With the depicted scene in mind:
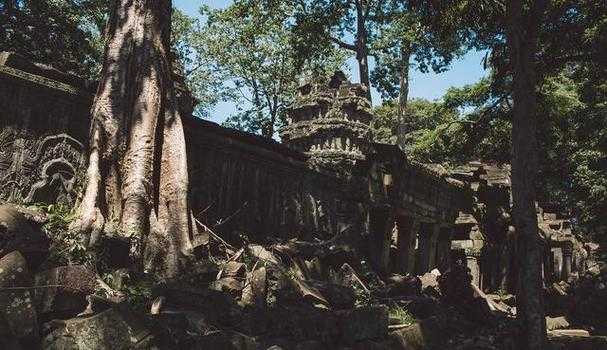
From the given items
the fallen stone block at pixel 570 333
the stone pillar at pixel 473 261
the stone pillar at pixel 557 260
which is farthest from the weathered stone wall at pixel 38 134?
the stone pillar at pixel 557 260

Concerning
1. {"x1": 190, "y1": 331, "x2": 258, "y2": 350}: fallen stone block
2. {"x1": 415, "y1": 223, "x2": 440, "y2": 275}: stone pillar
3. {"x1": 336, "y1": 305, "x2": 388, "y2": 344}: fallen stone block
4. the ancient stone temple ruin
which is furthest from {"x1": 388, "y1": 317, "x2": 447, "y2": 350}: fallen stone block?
the ancient stone temple ruin

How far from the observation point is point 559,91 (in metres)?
23.9

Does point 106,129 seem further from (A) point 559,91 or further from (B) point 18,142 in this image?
(A) point 559,91

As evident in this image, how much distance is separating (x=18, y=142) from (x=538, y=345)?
807 cm

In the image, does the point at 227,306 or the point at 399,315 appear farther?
the point at 399,315

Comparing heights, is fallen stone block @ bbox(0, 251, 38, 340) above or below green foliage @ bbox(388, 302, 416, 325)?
above

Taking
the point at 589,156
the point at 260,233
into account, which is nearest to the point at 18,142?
the point at 260,233

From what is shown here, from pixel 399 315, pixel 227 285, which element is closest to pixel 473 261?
pixel 399 315

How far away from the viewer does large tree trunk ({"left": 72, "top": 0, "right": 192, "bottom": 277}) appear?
6309 mm

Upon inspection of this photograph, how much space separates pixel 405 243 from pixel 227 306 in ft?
28.1

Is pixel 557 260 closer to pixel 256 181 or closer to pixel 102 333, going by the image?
pixel 256 181

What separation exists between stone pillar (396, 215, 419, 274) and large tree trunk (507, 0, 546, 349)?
4178 millimetres

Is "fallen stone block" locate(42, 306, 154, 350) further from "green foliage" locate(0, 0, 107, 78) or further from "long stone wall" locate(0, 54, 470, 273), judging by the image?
"green foliage" locate(0, 0, 107, 78)

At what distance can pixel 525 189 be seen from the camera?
354 inches
